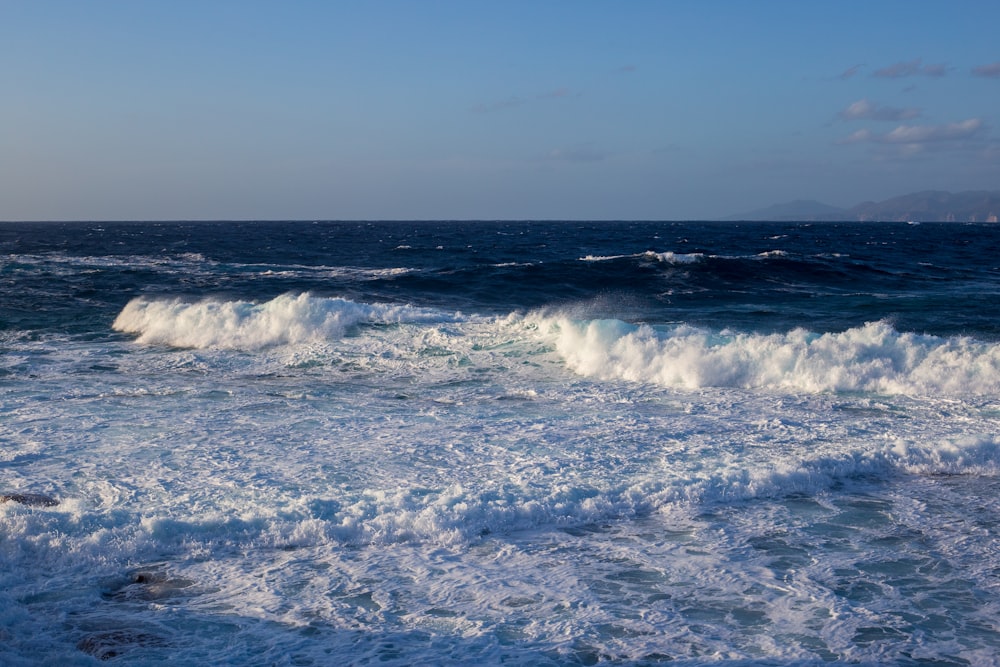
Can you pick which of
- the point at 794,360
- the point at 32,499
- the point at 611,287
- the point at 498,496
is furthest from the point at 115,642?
the point at 611,287

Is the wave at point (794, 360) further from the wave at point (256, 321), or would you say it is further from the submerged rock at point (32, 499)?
the submerged rock at point (32, 499)

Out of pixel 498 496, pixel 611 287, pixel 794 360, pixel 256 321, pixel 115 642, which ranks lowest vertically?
pixel 115 642

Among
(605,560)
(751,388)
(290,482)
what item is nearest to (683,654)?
(605,560)

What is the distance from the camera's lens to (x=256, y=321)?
56.1 feet

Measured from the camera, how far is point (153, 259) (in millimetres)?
40625

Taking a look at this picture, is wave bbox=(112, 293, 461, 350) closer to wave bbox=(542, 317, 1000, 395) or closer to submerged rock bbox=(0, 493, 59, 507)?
wave bbox=(542, 317, 1000, 395)

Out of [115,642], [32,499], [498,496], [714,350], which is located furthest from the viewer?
[714,350]

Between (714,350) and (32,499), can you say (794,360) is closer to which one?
(714,350)

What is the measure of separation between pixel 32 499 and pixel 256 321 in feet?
35.2

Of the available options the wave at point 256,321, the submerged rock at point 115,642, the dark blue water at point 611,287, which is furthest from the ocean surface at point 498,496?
the dark blue water at point 611,287

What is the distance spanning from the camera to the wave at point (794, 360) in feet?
39.0

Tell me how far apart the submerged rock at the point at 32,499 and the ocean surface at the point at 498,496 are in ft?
0.15

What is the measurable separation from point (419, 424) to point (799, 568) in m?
5.32

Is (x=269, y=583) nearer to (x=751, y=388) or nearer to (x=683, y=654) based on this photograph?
(x=683, y=654)
